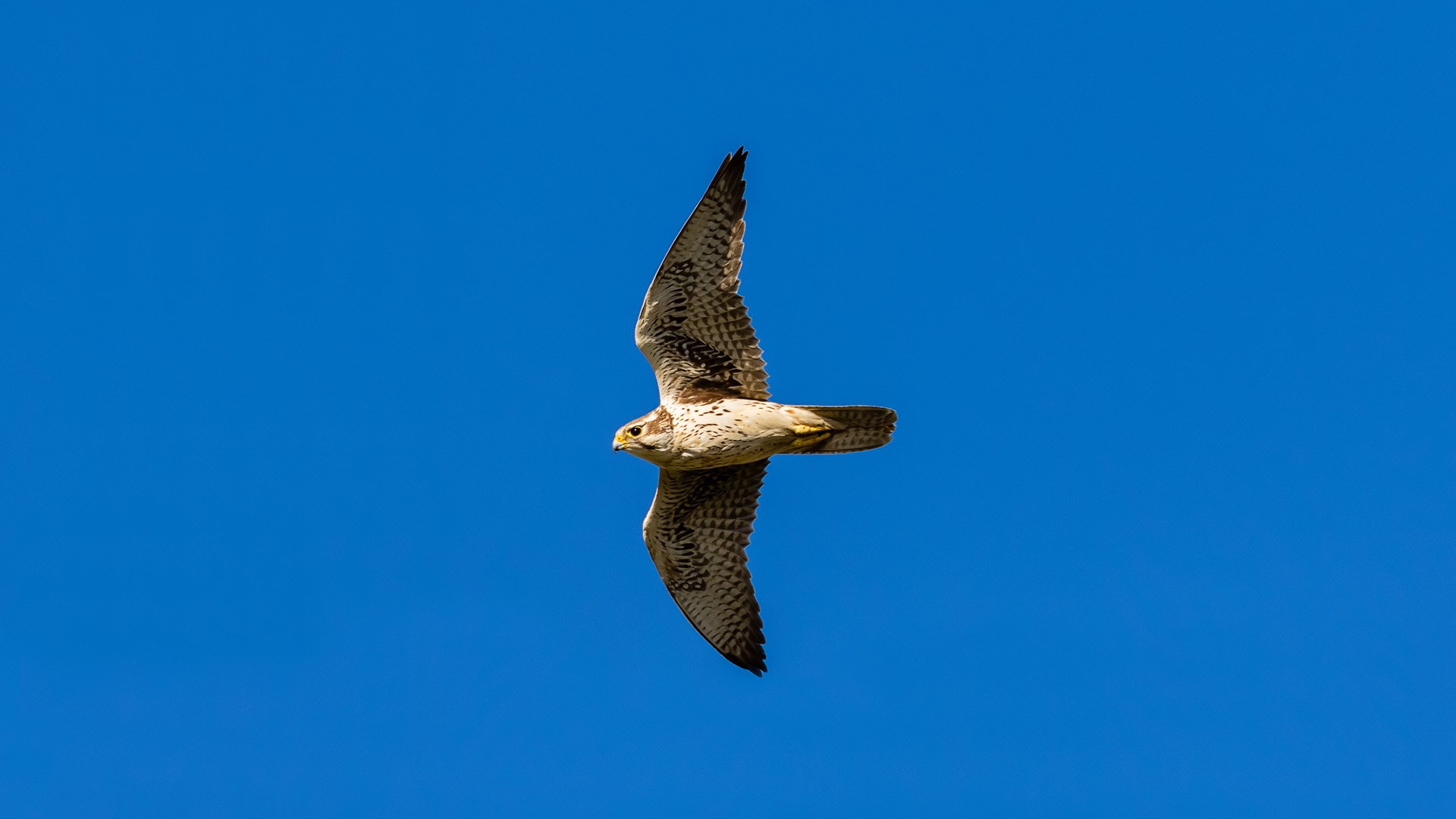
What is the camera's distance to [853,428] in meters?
12.8

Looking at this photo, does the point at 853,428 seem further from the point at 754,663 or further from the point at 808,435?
the point at 754,663

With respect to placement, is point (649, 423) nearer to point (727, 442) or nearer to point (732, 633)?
point (727, 442)

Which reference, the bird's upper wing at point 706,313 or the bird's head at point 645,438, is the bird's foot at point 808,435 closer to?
the bird's upper wing at point 706,313

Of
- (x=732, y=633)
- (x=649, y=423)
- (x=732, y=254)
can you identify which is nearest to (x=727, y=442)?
(x=649, y=423)

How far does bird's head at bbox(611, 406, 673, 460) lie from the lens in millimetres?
12711

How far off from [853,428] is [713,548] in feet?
6.95

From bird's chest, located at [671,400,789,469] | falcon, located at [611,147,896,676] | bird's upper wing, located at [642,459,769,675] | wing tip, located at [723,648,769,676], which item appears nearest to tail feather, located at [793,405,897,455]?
falcon, located at [611,147,896,676]

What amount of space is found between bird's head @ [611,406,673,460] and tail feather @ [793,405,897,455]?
3.75ft

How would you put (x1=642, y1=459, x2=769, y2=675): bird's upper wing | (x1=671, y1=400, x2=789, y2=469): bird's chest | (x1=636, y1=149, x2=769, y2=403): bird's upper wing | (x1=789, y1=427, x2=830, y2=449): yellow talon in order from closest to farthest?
1. (x1=636, y1=149, x2=769, y2=403): bird's upper wing
2. (x1=671, y1=400, x2=789, y2=469): bird's chest
3. (x1=789, y1=427, x2=830, y2=449): yellow talon
4. (x1=642, y1=459, x2=769, y2=675): bird's upper wing

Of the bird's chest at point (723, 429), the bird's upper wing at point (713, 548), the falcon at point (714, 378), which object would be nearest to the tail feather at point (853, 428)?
the falcon at point (714, 378)

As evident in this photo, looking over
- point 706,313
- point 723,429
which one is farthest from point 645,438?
point 706,313

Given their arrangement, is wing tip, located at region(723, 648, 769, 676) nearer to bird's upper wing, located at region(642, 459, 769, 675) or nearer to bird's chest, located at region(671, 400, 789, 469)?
bird's upper wing, located at region(642, 459, 769, 675)

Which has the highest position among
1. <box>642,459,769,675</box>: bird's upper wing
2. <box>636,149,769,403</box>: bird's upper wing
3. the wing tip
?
<box>636,149,769,403</box>: bird's upper wing

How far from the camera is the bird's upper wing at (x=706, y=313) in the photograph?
1251cm
